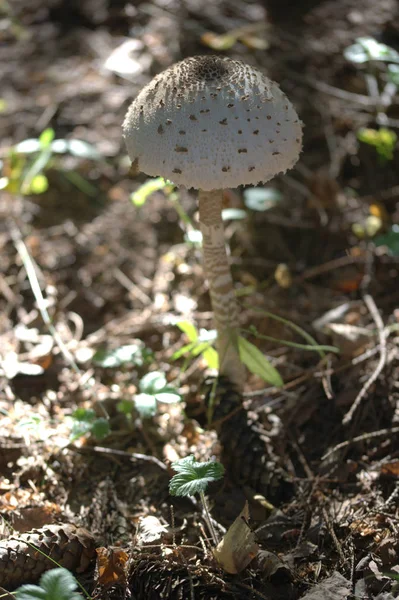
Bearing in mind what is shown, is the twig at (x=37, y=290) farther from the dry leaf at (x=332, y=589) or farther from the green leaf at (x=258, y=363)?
the dry leaf at (x=332, y=589)

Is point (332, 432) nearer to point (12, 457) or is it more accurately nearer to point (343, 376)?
point (343, 376)

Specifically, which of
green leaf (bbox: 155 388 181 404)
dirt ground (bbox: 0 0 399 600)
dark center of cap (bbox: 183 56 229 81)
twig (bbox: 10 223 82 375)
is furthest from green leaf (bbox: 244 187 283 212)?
green leaf (bbox: 155 388 181 404)

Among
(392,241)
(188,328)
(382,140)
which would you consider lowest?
(188,328)

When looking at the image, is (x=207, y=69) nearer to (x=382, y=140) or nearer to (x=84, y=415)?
(x=84, y=415)

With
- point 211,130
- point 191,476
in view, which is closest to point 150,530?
point 191,476

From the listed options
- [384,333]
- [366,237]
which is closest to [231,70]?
[384,333]

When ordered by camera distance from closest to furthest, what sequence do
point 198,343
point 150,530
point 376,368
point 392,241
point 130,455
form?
point 150,530, point 130,455, point 198,343, point 376,368, point 392,241

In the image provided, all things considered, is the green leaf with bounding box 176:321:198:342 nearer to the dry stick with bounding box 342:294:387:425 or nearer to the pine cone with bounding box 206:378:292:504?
the pine cone with bounding box 206:378:292:504
